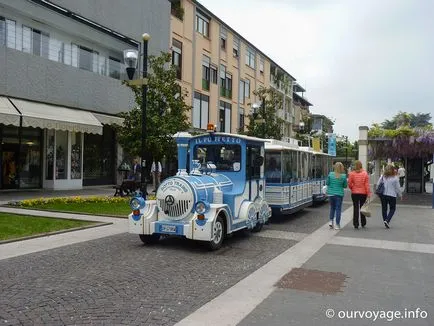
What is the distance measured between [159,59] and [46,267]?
1363cm

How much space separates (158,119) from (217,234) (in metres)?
10.0

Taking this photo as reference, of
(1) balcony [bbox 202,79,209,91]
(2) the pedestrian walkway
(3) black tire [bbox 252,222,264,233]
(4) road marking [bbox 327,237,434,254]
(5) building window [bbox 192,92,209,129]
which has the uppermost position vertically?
(1) balcony [bbox 202,79,209,91]

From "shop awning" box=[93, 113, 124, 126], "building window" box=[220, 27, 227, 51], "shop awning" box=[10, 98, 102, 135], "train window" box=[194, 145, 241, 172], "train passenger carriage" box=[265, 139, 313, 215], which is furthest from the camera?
"building window" box=[220, 27, 227, 51]

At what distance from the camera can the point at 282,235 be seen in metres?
11.2

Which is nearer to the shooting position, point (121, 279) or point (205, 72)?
point (121, 279)

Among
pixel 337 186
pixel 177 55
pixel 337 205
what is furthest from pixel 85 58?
pixel 337 205

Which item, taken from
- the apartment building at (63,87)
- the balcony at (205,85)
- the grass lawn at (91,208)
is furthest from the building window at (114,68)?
the balcony at (205,85)

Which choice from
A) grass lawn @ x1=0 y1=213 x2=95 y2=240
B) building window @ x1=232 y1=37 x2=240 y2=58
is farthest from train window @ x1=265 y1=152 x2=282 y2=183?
building window @ x1=232 y1=37 x2=240 y2=58

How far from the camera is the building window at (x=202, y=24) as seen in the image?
1444 inches

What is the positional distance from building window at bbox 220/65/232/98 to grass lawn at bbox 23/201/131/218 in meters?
26.9

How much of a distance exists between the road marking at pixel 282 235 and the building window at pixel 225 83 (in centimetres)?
3100

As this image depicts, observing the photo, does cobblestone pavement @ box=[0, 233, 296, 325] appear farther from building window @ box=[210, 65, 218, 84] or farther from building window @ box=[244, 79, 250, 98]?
building window @ box=[244, 79, 250, 98]

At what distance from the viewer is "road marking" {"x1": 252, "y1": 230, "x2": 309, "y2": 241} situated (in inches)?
427

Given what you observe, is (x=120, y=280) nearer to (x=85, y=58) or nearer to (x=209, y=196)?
(x=209, y=196)
